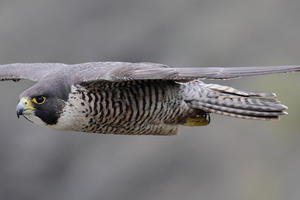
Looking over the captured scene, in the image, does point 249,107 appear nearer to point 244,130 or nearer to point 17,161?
point 244,130

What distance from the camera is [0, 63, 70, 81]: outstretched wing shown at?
754cm

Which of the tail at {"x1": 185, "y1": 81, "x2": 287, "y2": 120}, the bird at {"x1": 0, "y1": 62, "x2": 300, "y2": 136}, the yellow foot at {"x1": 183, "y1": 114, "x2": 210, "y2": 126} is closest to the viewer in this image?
the bird at {"x1": 0, "y1": 62, "x2": 300, "y2": 136}

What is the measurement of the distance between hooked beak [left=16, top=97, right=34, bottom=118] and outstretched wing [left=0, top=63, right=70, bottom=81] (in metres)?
0.65

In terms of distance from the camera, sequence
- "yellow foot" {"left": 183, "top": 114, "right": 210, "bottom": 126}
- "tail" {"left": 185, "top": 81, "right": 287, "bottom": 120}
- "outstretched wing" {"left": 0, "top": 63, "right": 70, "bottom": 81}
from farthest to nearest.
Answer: "yellow foot" {"left": 183, "top": 114, "right": 210, "bottom": 126} → "outstretched wing" {"left": 0, "top": 63, "right": 70, "bottom": 81} → "tail" {"left": 185, "top": 81, "right": 287, "bottom": 120}

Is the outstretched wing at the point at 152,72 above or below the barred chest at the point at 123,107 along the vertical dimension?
above

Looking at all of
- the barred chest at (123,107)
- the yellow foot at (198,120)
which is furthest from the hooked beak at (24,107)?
the yellow foot at (198,120)

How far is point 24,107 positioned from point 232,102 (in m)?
2.02

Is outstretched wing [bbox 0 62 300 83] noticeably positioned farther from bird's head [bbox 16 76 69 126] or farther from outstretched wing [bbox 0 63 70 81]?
outstretched wing [bbox 0 63 70 81]

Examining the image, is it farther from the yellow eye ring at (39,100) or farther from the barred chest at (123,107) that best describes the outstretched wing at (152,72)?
the yellow eye ring at (39,100)

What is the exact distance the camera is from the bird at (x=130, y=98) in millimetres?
6602

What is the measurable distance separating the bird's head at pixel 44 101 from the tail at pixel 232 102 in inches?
51.9

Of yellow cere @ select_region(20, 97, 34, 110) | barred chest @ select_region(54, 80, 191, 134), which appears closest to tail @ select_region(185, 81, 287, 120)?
barred chest @ select_region(54, 80, 191, 134)

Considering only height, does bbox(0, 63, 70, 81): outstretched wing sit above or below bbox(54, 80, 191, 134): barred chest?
above
